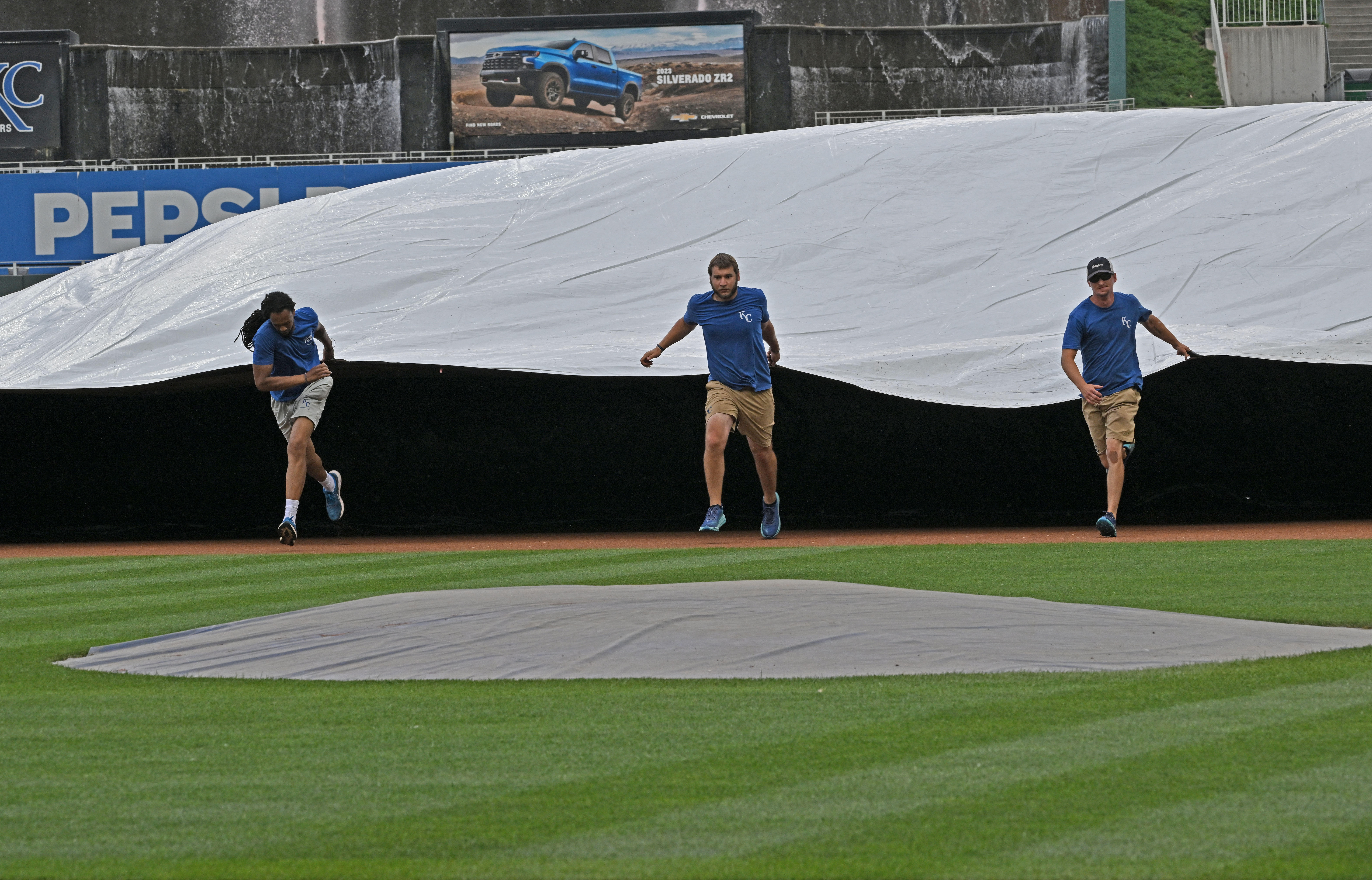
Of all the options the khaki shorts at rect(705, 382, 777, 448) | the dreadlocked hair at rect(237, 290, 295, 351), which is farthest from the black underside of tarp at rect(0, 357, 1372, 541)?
the khaki shorts at rect(705, 382, 777, 448)

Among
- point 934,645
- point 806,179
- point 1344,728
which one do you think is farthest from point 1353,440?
point 1344,728

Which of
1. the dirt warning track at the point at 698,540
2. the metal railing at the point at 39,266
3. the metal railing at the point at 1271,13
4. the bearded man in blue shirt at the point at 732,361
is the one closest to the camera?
the bearded man in blue shirt at the point at 732,361

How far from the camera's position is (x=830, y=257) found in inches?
A: 533

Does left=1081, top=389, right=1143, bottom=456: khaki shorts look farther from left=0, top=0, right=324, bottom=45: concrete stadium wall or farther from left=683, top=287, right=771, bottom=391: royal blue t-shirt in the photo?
left=0, top=0, right=324, bottom=45: concrete stadium wall

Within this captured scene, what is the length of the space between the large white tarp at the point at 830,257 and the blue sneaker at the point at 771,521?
122cm

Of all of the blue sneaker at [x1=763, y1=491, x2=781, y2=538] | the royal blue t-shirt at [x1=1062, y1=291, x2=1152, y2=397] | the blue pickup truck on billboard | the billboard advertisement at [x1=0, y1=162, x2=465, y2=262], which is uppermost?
the blue pickup truck on billboard

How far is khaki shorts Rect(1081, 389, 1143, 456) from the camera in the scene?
33.7ft

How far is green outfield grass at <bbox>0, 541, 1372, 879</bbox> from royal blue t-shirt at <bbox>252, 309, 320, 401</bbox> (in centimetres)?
518

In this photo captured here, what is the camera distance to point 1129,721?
13.6 ft

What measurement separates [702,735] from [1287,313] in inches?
374

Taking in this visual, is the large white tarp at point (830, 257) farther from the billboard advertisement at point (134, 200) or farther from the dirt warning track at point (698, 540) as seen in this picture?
the billboard advertisement at point (134, 200)

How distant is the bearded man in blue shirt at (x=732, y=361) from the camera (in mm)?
10523

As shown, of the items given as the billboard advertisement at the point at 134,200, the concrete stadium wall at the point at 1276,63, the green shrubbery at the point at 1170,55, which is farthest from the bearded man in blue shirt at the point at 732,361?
the concrete stadium wall at the point at 1276,63

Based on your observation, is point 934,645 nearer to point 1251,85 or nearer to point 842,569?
point 842,569
